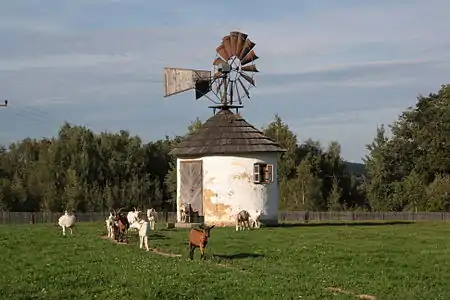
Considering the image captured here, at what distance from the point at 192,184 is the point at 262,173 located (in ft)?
12.1

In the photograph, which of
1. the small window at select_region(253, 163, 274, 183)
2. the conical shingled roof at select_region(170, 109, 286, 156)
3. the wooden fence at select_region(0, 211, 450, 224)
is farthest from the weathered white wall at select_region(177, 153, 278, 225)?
the wooden fence at select_region(0, 211, 450, 224)

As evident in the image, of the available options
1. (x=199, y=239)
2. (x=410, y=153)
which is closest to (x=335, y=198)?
(x=410, y=153)

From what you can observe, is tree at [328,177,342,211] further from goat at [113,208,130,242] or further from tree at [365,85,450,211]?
goat at [113,208,130,242]

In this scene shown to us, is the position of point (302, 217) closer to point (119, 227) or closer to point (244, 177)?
point (244, 177)

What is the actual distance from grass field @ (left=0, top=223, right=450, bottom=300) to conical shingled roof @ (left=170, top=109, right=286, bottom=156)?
32.9ft

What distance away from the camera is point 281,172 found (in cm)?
7000

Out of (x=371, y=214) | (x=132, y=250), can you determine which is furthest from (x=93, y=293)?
(x=371, y=214)

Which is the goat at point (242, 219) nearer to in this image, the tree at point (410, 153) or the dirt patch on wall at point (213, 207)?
the dirt patch on wall at point (213, 207)

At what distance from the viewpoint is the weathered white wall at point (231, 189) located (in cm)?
3941

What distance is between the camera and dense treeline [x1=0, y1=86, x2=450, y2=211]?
218ft

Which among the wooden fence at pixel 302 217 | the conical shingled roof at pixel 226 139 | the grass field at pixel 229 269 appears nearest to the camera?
the grass field at pixel 229 269

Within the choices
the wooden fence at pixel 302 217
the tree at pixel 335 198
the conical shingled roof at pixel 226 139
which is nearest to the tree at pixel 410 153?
the tree at pixel 335 198

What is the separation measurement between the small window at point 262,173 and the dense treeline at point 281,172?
2506 centimetres

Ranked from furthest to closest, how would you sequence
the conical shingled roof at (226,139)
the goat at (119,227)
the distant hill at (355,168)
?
1. the distant hill at (355,168)
2. the conical shingled roof at (226,139)
3. the goat at (119,227)
